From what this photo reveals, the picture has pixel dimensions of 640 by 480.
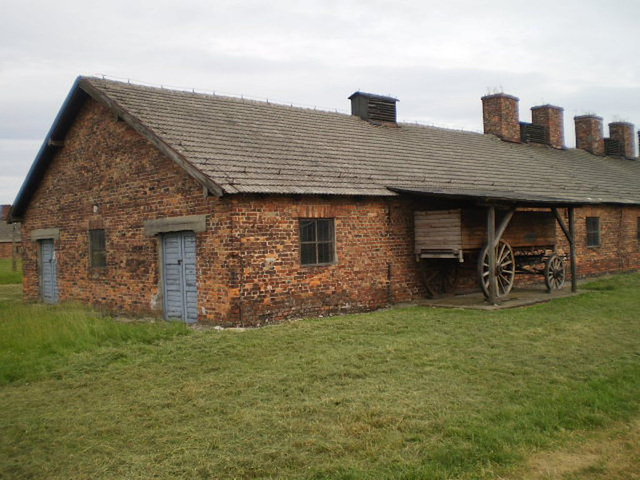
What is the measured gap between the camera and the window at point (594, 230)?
69.5ft

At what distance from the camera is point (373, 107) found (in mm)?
20266

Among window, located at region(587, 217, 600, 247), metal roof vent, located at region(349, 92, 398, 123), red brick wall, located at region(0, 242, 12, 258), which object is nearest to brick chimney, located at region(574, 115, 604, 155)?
window, located at region(587, 217, 600, 247)

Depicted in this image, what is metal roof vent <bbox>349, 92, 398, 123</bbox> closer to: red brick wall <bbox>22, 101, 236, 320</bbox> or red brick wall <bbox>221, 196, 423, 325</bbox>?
red brick wall <bbox>221, 196, 423, 325</bbox>

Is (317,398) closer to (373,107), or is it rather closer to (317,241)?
(317,241)

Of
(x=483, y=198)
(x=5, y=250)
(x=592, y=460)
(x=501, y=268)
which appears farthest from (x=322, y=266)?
(x=5, y=250)

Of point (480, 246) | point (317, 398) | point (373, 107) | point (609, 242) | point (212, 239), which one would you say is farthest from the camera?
point (609, 242)

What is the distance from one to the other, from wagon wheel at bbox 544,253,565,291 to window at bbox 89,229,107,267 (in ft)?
37.0

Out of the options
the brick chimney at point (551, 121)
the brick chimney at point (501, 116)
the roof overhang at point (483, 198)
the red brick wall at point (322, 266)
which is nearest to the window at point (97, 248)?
the red brick wall at point (322, 266)

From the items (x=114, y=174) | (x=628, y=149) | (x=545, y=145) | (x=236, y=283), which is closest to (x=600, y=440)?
(x=236, y=283)

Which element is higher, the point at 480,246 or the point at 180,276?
the point at 480,246

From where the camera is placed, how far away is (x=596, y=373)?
746 centimetres

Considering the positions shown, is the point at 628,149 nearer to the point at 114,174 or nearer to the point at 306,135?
the point at 306,135

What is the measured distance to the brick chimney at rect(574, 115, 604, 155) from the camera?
28.9 metres

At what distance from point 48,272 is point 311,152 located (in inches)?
359
